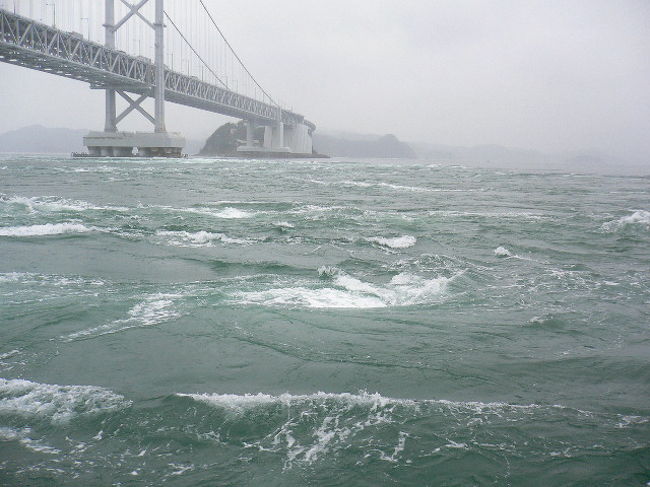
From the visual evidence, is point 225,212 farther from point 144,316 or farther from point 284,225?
point 144,316

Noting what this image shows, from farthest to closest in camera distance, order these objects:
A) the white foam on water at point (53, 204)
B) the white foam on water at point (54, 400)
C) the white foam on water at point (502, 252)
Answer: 1. the white foam on water at point (53, 204)
2. the white foam on water at point (502, 252)
3. the white foam on water at point (54, 400)

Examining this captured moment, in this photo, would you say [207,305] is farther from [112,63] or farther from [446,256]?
[112,63]

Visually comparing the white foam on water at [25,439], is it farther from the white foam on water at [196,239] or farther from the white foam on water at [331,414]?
the white foam on water at [196,239]

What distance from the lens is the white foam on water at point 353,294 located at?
5.16 meters

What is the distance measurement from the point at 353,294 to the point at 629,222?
908cm

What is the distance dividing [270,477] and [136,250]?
20.1 ft

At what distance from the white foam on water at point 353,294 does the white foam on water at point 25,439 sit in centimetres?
262

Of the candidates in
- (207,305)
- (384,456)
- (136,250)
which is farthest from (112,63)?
(384,456)

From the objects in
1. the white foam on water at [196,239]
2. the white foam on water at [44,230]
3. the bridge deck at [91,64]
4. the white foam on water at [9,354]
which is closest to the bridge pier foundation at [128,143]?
the bridge deck at [91,64]

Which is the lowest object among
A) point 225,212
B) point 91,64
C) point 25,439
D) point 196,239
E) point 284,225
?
point 25,439

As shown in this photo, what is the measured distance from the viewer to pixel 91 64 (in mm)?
43562

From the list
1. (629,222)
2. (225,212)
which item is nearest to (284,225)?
(225,212)

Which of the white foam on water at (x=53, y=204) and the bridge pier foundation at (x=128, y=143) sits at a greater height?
the bridge pier foundation at (x=128, y=143)

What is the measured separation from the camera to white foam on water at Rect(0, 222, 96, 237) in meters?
8.83
